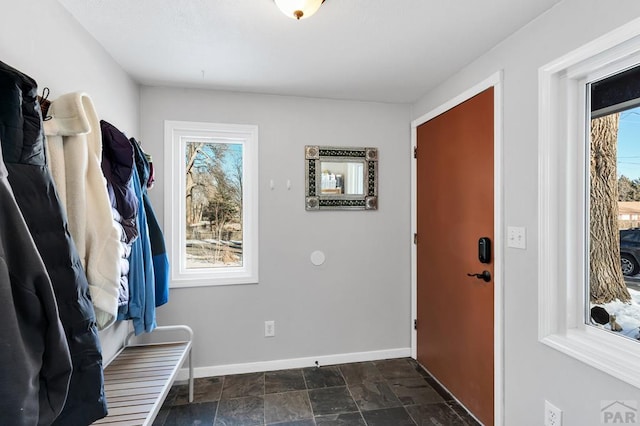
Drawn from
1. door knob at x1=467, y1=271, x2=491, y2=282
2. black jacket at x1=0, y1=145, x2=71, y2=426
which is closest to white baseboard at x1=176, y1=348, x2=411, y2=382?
door knob at x1=467, y1=271, x2=491, y2=282

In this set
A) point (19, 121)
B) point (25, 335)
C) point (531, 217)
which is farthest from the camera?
point (531, 217)

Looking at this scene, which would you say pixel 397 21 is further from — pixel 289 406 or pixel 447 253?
pixel 289 406

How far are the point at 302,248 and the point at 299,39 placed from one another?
1.51m

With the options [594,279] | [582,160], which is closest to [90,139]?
[582,160]

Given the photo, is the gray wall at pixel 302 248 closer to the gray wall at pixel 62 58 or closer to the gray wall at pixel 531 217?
the gray wall at pixel 62 58

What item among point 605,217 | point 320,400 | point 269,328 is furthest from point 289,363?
point 605,217

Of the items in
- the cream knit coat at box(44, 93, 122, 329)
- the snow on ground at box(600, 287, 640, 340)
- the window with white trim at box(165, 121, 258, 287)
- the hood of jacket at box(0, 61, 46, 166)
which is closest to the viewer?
the hood of jacket at box(0, 61, 46, 166)

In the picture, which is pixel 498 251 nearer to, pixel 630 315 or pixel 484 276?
pixel 484 276

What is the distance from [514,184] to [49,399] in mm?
2032

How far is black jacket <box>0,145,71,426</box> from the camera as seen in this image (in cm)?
66

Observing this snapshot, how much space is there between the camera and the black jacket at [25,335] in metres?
0.66

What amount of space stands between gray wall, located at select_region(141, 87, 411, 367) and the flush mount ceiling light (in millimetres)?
1136

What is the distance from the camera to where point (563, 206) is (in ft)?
4.69

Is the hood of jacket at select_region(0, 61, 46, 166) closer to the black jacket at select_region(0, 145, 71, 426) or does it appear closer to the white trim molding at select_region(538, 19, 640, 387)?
the black jacket at select_region(0, 145, 71, 426)
